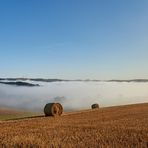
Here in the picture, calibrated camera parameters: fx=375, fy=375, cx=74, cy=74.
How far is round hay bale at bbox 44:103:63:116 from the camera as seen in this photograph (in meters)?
32.2

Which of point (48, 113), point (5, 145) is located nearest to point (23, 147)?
point (5, 145)

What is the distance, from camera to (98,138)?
14422 millimetres

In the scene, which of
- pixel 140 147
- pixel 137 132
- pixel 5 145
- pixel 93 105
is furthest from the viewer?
pixel 93 105

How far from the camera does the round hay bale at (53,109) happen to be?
1268 inches

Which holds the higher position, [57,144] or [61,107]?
[61,107]

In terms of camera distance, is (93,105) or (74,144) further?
(93,105)

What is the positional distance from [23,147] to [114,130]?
5283 mm

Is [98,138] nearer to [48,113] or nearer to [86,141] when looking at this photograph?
[86,141]

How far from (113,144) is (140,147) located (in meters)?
1.02

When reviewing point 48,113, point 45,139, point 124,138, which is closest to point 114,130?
point 124,138

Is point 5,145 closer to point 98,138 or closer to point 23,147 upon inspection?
point 23,147

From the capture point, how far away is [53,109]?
106 ft

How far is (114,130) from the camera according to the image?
55.7ft

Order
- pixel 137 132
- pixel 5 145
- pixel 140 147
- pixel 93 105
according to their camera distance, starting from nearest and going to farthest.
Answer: pixel 140 147
pixel 5 145
pixel 137 132
pixel 93 105
